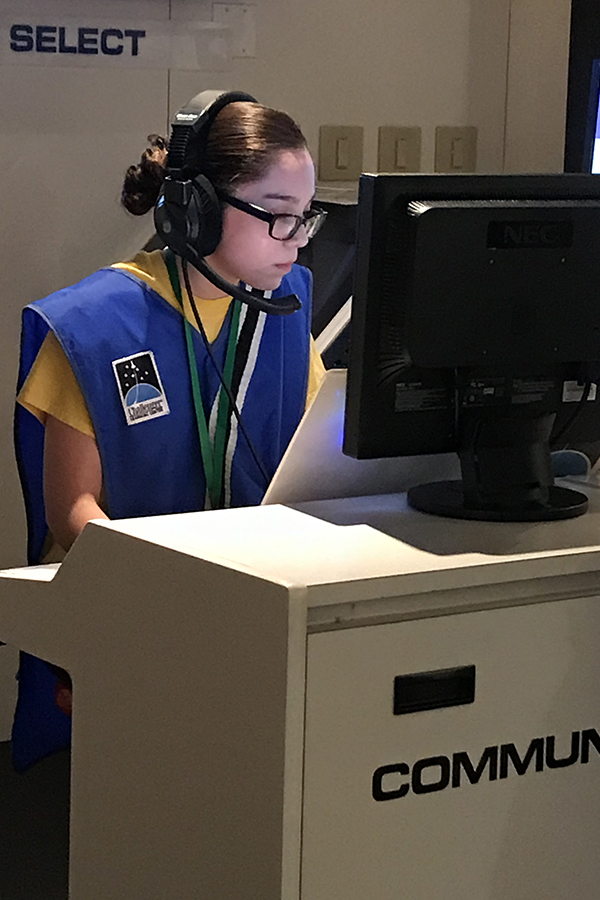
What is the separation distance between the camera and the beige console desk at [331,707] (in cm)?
112

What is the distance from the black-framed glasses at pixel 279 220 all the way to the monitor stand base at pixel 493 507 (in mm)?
551

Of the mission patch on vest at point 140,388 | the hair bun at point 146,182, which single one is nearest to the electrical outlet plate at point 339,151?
the hair bun at point 146,182

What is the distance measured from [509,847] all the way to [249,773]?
10.6 inches

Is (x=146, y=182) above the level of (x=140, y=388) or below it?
above

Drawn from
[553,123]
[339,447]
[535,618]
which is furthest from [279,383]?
[553,123]

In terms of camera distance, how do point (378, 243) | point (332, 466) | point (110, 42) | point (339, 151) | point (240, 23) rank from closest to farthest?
1. point (378, 243)
2. point (332, 466)
3. point (110, 42)
4. point (240, 23)
5. point (339, 151)

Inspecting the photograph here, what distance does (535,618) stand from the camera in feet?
4.01

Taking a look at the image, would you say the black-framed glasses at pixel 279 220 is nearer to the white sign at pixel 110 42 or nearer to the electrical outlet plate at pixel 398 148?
the white sign at pixel 110 42

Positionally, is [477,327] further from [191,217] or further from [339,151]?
[339,151]

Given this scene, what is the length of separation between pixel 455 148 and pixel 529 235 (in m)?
1.97

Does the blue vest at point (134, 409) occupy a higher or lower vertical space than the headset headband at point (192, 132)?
lower

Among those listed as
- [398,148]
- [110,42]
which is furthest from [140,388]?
[398,148]

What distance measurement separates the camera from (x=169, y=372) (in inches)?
72.8

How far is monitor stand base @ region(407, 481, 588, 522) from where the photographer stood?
1.34 meters
